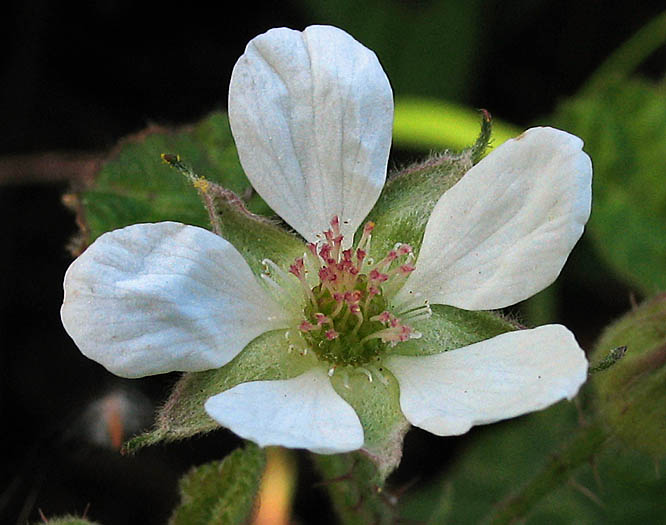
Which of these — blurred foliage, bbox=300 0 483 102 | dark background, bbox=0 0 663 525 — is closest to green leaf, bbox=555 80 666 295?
dark background, bbox=0 0 663 525

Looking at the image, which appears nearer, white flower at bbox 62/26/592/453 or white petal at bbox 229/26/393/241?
white flower at bbox 62/26/592/453

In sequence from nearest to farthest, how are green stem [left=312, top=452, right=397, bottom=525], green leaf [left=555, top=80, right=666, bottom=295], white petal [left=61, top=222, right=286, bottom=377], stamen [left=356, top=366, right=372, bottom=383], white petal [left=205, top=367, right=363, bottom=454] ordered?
white petal [left=205, top=367, right=363, bottom=454], white petal [left=61, top=222, right=286, bottom=377], stamen [left=356, top=366, right=372, bottom=383], green stem [left=312, top=452, right=397, bottom=525], green leaf [left=555, top=80, right=666, bottom=295]

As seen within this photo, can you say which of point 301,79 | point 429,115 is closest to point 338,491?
point 301,79

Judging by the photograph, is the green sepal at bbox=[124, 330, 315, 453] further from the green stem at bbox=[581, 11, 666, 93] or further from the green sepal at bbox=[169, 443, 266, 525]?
the green stem at bbox=[581, 11, 666, 93]

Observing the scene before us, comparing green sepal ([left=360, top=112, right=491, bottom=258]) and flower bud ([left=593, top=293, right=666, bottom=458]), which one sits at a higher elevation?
green sepal ([left=360, top=112, right=491, bottom=258])

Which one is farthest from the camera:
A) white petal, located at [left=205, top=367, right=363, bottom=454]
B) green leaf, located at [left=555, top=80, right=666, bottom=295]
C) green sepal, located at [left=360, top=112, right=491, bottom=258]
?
green leaf, located at [left=555, top=80, right=666, bottom=295]

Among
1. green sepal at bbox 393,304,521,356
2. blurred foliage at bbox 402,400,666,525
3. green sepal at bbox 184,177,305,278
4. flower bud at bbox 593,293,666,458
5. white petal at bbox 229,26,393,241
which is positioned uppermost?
white petal at bbox 229,26,393,241

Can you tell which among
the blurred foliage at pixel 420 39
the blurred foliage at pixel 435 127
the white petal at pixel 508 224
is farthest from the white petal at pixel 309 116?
the blurred foliage at pixel 420 39
